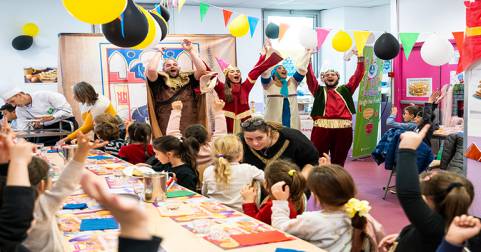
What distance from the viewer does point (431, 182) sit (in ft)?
6.49

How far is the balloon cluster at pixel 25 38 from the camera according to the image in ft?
Answer: 28.6

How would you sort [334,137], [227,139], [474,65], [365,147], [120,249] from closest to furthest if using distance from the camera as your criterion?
[120,249] → [227,139] → [474,65] → [334,137] → [365,147]

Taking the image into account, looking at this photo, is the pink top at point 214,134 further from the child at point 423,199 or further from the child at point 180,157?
the child at point 423,199

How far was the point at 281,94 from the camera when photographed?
645 centimetres

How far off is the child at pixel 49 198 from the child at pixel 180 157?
1526 mm

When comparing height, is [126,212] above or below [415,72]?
below

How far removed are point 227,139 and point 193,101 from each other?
6.95ft

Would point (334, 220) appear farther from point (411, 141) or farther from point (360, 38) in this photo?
point (360, 38)

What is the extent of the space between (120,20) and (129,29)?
81 mm

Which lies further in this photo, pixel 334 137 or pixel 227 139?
pixel 334 137

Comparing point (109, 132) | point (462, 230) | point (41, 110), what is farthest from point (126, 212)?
point (41, 110)

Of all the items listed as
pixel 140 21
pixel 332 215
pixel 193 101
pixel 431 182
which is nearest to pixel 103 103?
pixel 193 101

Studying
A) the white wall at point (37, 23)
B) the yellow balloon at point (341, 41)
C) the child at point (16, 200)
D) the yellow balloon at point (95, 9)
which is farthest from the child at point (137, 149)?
the white wall at point (37, 23)

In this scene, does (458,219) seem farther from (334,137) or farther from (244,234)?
(334,137)
